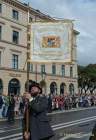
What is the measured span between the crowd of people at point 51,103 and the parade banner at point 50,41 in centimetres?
1873

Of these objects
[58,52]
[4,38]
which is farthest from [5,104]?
[4,38]

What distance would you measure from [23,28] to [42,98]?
58.8m

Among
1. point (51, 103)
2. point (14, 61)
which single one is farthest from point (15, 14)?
point (51, 103)

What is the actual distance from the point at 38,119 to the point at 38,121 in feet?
0.12

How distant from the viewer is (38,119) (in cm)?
823

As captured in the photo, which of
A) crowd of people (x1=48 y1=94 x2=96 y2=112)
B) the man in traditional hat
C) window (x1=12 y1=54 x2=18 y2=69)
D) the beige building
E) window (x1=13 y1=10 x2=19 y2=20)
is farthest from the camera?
window (x1=13 y1=10 x2=19 y2=20)

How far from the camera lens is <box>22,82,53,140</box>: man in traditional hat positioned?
8141 millimetres

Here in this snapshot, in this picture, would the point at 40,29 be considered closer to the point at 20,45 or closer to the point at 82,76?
the point at 20,45

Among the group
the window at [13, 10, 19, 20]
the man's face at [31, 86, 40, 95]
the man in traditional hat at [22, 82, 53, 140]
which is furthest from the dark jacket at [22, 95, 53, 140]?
the window at [13, 10, 19, 20]

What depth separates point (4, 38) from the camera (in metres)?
61.5

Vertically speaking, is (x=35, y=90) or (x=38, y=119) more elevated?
(x=35, y=90)

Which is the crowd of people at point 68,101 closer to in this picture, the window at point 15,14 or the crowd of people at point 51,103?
the crowd of people at point 51,103

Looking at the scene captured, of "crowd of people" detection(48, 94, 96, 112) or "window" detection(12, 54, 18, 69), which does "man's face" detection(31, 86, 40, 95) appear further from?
"window" detection(12, 54, 18, 69)

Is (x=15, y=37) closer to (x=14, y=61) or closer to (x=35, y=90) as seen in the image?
(x=14, y=61)
